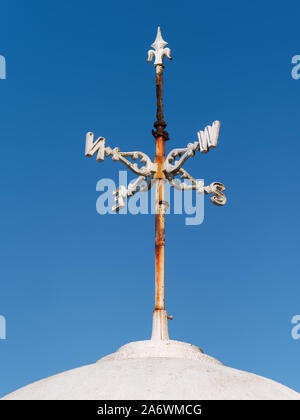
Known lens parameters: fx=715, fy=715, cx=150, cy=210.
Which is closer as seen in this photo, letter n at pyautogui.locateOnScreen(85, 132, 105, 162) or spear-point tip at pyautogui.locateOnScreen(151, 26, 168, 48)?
letter n at pyautogui.locateOnScreen(85, 132, 105, 162)

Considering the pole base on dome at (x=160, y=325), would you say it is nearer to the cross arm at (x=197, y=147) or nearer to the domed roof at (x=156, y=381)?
the domed roof at (x=156, y=381)

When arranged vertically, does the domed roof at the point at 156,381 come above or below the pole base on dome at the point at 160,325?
below

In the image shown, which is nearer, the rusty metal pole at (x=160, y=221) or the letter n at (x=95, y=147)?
the rusty metal pole at (x=160, y=221)

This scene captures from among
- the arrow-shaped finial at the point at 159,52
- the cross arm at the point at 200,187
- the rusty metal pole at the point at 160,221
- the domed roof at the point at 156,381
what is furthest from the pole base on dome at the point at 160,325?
the arrow-shaped finial at the point at 159,52

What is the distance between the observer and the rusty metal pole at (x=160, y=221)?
9.09 m

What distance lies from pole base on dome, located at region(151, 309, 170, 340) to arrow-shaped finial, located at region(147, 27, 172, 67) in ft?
12.5

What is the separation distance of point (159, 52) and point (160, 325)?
4.20 meters

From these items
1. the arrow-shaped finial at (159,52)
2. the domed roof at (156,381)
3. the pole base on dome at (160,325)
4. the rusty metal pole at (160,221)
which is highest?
the arrow-shaped finial at (159,52)

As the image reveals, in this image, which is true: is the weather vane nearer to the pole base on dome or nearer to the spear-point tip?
the pole base on dome

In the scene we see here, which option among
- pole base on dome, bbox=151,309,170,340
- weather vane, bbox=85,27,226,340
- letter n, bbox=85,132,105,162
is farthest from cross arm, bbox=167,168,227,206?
pole base on dome, bbox=151,309,170,340

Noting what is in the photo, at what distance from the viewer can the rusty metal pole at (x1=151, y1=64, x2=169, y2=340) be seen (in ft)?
29.8
